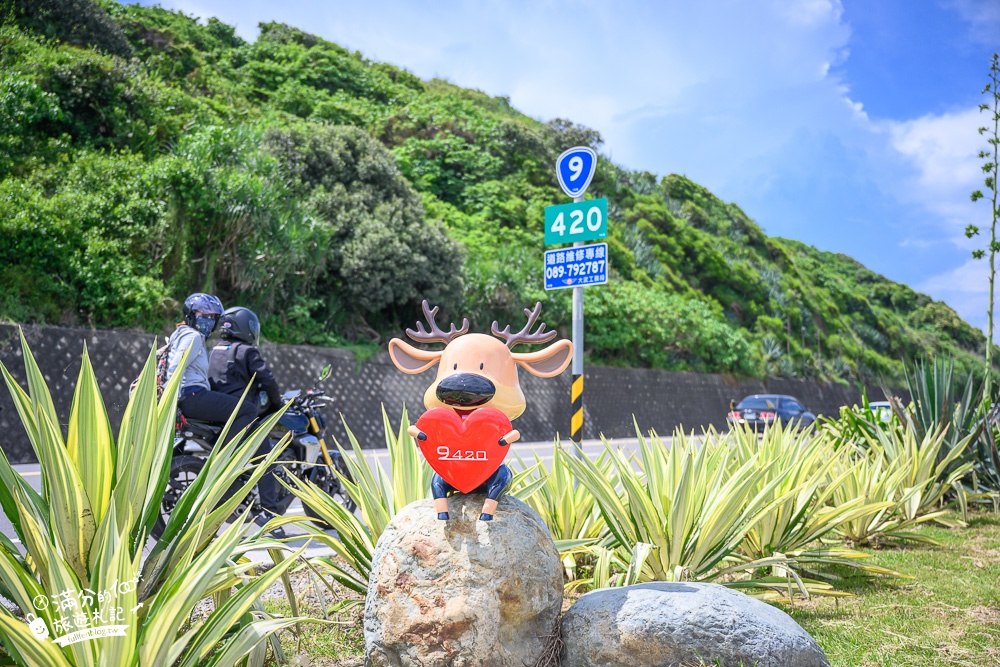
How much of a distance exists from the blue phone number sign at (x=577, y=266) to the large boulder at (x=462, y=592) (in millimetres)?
4466

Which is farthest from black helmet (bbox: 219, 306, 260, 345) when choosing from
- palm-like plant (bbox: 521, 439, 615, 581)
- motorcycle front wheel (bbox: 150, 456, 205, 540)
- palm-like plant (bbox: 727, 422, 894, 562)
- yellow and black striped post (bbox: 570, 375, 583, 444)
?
palm-like plant (bbox: 727, 422, 894, 562)

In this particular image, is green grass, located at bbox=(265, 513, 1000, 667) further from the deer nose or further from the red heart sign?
the deer nose

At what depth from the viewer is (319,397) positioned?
585 centimetres

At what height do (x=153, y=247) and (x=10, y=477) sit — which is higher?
(x=153, y=247)

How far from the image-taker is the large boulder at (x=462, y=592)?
2.63m

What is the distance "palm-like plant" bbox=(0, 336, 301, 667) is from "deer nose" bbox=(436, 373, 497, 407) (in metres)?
0.69

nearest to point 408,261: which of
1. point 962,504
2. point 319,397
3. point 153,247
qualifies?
point 153,247

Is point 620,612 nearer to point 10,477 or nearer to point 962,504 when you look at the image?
point 10,477

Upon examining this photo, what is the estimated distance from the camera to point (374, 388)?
618 inches

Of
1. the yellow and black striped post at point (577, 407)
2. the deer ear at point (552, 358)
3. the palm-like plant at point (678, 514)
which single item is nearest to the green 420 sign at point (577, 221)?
the yellow and black striped post at point (577, 407)

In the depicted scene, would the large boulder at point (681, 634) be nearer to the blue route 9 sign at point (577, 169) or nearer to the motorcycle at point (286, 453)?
the motorcycle at point (286, 453)

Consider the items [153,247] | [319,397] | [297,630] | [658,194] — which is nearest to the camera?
[297,630]

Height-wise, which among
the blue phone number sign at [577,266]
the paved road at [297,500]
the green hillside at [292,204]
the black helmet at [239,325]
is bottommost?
the paved road at [297,500]

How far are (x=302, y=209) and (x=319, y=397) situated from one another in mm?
10405
